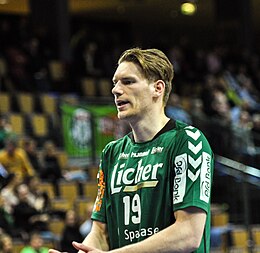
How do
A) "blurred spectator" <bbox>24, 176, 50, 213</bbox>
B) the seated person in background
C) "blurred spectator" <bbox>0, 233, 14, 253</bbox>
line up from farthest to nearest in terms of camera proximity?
the seated person in background < "blurred spectator" <bbox>24, 176, 50, 213</bbox> < "blurred spectator" <bbox>0, 233, 14, 253</bbox>

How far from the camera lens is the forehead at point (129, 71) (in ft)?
13.8

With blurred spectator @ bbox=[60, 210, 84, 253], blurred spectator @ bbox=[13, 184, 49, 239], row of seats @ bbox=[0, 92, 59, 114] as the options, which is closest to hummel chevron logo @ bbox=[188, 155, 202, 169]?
blurred spectator @ bbox=[60, 210, 84, 253]

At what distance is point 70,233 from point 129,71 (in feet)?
29.3

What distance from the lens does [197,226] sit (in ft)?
13.0

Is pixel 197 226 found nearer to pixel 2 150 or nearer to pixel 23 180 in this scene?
pixel 23 180

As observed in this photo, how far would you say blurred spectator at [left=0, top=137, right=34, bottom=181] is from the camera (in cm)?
1476

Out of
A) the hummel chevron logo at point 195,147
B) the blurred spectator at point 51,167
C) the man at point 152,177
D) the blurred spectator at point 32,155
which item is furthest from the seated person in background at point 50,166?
the hummel chevron logo at point 195,147

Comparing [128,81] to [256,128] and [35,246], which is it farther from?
[256,128]

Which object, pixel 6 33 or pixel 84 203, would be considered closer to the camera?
pixel 84 203

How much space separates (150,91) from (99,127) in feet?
43.1

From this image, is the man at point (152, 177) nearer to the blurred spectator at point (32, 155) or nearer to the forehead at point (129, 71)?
the forehead at point (129, 71)

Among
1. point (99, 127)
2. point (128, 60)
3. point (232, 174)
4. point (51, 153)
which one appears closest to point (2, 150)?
point (51, 153)

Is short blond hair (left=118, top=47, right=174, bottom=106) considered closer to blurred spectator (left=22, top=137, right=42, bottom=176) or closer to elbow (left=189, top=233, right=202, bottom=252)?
elbow (left=189, top=233, right=202, bottom=252)

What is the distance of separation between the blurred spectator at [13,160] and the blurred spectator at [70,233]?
1.76 m
